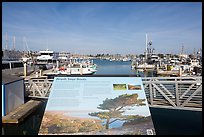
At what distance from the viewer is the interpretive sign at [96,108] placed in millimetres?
4379

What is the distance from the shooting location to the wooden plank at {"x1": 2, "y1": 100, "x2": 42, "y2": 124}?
1072 centimetres

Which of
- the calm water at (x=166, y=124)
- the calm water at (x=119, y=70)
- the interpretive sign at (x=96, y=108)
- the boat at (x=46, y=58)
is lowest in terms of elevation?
the calm water at (x=166, y=124)

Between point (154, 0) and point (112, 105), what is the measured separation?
251 centimetres

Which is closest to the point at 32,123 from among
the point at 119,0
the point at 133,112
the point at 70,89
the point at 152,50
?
the point at 70,89

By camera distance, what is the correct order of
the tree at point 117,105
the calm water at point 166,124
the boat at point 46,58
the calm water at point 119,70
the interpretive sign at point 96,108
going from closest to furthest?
the interpretive sign at point 96,108 < the tree at point 117,105 < the calm water at point 166,124 < the boat at point 46,58 < the calm water at point 119,70

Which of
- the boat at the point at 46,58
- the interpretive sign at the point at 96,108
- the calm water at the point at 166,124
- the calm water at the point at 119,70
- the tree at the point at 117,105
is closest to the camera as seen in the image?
the interpretive sign at the point at 96,108

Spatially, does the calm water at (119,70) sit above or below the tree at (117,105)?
below

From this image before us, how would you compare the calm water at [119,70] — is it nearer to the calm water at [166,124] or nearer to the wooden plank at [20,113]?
the calm water at [166,124]

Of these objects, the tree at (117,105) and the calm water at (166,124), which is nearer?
the tree at (117,105)

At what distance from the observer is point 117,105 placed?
496 cm

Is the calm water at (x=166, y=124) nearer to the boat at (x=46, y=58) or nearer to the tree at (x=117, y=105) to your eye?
the tree at (x=117, y=105)

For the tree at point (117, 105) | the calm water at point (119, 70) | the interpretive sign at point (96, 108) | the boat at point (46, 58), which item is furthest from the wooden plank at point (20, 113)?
the boat at point (46, 58)

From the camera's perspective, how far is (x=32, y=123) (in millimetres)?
12477

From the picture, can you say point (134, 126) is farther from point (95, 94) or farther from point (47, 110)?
point (47, 110)
